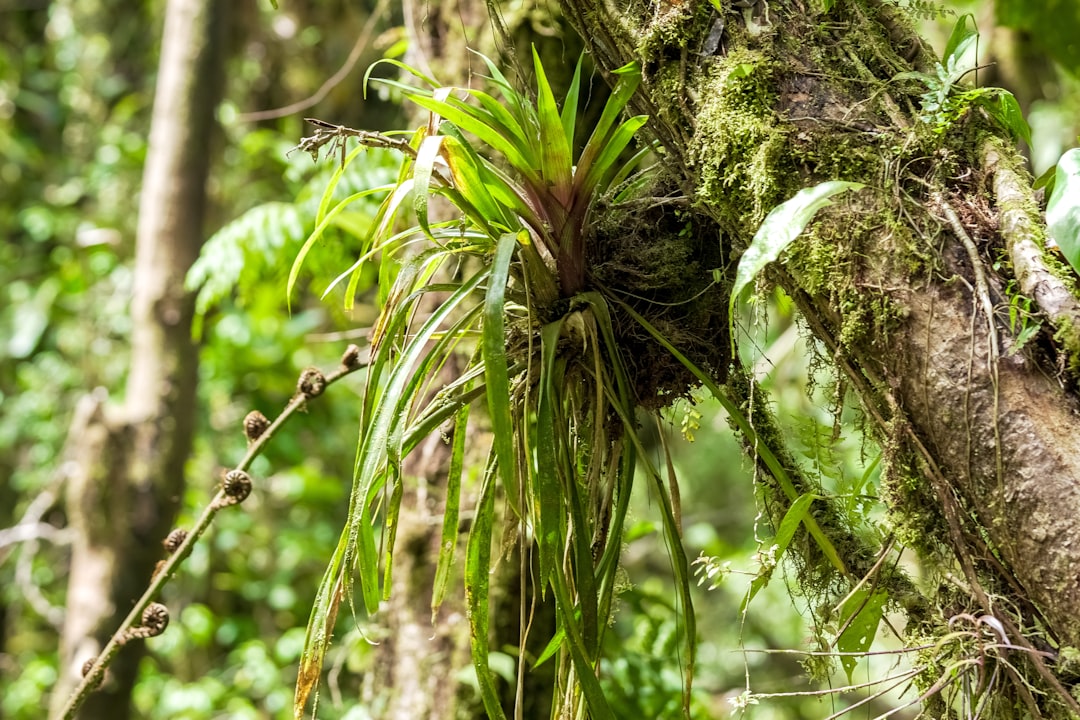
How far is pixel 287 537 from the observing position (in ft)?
12.9

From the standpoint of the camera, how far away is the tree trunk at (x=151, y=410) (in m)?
2.60

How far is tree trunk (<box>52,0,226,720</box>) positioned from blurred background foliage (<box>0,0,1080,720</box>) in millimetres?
171

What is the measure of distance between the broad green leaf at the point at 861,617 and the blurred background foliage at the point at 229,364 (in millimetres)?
2041

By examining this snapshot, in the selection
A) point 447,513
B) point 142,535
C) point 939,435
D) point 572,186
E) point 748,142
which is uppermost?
point 142,535

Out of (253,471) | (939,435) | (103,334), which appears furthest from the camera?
(103,334)

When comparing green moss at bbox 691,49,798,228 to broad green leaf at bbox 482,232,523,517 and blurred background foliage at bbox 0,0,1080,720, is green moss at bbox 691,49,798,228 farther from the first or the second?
blurred background foliage at bbox 0,0,1080,720

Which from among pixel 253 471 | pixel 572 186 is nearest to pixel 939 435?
pixel 572 186

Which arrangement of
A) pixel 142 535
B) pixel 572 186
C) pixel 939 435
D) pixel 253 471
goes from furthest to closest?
pixel 253 471 → pixel 142 535 → pixel 572 186 → pixel 939 435

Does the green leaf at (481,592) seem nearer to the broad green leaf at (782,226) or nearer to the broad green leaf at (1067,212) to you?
the broad green leaf at (782,226)

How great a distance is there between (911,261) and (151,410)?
2482 mm

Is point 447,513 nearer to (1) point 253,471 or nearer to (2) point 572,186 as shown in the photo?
(2) point 572,186

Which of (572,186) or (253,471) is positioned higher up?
(253,471)

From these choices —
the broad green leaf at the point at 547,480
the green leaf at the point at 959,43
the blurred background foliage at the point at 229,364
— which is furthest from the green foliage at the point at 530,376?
the blurred background foliage at the point at 229,364

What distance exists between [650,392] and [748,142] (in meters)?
0.35
